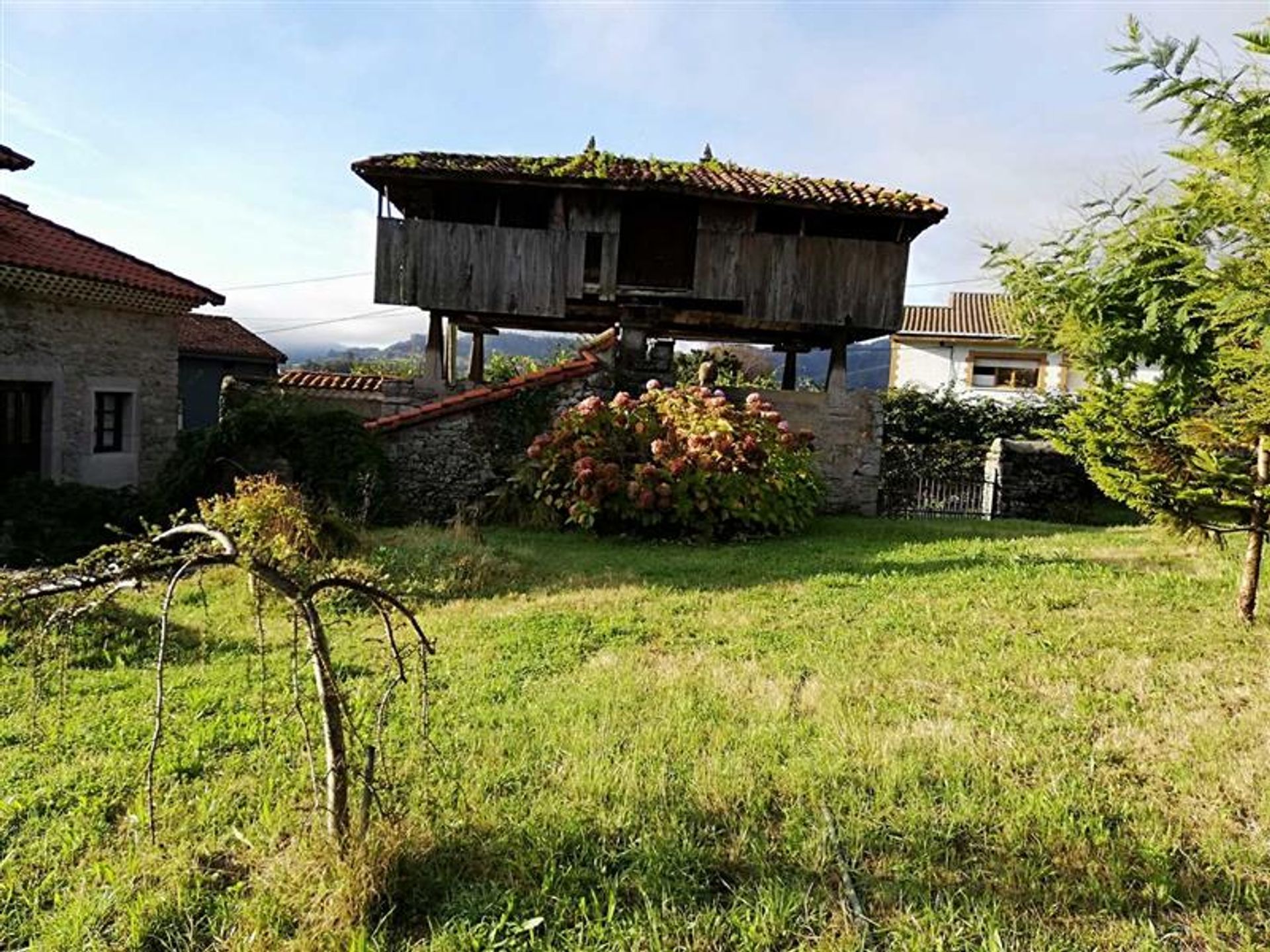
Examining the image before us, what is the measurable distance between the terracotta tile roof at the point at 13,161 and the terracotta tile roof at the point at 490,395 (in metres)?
5.65

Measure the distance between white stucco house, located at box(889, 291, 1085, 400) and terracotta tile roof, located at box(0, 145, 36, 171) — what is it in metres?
23.0

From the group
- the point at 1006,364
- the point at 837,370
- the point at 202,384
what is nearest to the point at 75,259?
the point at 837,370

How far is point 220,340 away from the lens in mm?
25500

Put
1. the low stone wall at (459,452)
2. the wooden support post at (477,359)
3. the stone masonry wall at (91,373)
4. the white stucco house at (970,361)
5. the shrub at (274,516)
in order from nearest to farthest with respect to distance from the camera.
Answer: the shrub at (274,516), the stone masonry wall at (91,373), the low stone wall at (459,452), the wooden support post at (477,359), the white stucco house at (970,361)

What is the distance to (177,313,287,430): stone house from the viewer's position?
24.5 m

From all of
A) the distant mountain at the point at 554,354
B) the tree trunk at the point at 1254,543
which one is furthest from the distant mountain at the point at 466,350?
the tree trunk at the point at 1254,543

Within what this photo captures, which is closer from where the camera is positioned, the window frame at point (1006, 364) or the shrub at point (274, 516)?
the shrub at point (274, 516)

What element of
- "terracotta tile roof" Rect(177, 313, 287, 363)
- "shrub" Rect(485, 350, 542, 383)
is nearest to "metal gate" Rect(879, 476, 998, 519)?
"shrub" Rect(485, 350, 542, 383)

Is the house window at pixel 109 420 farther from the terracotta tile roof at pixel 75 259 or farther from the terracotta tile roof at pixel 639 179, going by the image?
the terracotta tile roof at pixel 639 179

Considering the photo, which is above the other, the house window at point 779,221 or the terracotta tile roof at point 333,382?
the house window at point 779,221

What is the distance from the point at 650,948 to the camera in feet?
7.58

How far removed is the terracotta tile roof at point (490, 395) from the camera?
11.7m

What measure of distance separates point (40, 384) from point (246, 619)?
770 cm

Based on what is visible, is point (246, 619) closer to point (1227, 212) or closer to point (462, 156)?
point (1227, 212)
